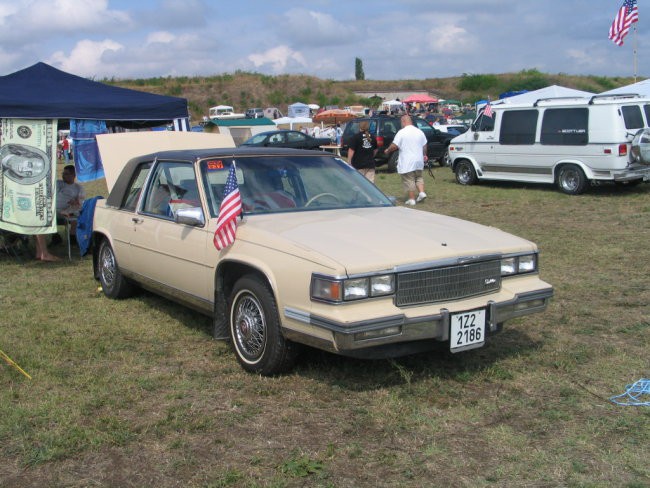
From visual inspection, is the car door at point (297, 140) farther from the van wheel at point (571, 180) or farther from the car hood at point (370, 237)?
the car hood at point (370, 237)

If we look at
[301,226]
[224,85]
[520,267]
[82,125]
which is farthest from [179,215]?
[224,85]

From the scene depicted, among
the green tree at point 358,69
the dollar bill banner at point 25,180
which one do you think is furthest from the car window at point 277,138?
the green tree at point 358,69

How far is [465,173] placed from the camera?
1666 cm

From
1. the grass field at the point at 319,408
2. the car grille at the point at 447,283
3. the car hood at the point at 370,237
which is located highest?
the car hood at the point at 370,237

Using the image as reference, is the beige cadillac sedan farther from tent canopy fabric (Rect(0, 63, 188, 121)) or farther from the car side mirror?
tent canopy fabric (Rect(0, 63, 188, 121))

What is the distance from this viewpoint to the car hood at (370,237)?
407 centimetres

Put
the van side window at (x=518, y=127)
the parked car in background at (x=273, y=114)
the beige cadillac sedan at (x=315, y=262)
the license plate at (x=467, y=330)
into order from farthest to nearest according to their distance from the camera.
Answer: the parked car in background at (x=273, y=114)
the van side window at (x=518, y=127)
the license plate at (x=467, y=330)
the beige cadillac sedan at (x=315, y=262)

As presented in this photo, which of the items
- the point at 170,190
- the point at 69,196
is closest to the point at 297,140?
the point at 69,196

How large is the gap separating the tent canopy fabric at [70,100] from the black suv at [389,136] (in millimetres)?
10302

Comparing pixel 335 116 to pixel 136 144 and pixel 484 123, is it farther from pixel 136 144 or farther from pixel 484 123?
pixel 136 144

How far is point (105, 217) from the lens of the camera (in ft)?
22.5

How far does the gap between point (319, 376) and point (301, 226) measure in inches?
41.4

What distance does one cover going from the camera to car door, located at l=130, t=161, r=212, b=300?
16.9ft

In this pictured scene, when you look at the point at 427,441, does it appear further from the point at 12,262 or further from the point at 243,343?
the point at 12,262
